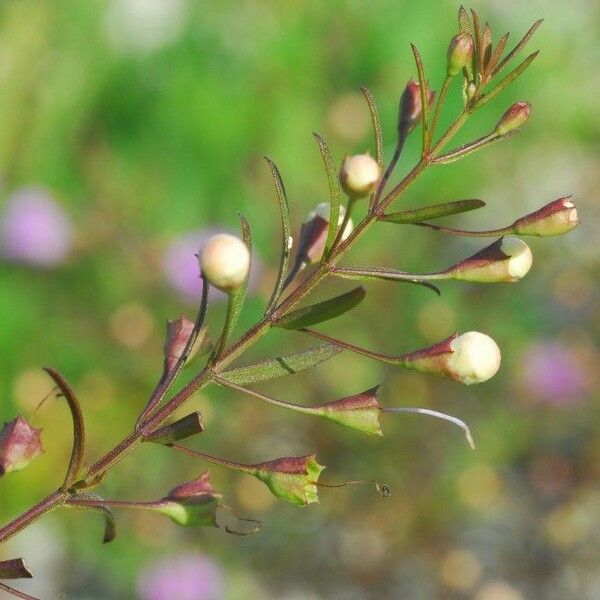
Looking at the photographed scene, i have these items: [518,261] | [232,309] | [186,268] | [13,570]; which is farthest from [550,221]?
[186,268]

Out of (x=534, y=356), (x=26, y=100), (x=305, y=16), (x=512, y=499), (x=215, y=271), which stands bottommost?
(x=215, y=271)

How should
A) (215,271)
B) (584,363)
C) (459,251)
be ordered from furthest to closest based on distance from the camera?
(459,251), (584,363), (215,271)

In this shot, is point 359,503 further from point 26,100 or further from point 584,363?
point 26,100

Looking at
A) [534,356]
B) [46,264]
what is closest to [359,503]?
[534,356]

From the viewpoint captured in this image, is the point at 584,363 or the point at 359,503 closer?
the point at 359,503

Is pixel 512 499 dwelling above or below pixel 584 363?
below

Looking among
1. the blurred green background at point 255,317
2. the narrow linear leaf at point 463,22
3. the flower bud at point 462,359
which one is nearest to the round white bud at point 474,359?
the flower bud at point 462,359

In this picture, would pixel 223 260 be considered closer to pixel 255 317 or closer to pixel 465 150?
pixel 465 150
